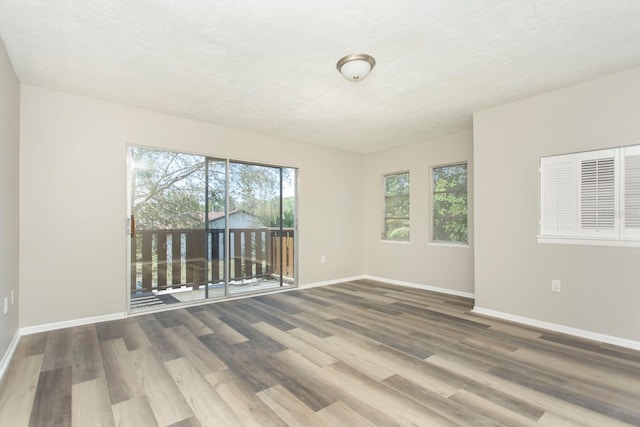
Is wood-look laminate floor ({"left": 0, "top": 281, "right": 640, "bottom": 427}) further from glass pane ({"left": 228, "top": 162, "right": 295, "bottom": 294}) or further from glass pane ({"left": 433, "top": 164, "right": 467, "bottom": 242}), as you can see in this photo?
glass pane ({"left": 433, "top": 164, "right": 467, "bottom": 242})

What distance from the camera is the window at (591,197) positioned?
115 inches

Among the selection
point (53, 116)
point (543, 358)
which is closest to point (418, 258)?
point (543, 358)

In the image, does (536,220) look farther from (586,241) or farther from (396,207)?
(396,207)

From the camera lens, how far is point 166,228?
13.6ft

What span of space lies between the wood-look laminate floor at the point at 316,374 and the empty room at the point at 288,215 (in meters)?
0.02

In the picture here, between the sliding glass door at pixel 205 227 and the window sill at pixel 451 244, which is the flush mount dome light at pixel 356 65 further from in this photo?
the window sill at pixel 451 244

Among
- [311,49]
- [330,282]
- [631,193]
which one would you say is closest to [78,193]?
[311,49]

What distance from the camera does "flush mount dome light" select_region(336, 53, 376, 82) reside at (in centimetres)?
261

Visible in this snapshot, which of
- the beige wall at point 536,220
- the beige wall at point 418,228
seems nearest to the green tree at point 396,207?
the beige wall at point 418,228

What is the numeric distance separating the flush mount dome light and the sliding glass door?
2498 millimetres

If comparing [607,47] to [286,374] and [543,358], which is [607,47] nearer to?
[543,358]

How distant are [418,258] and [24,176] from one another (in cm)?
527

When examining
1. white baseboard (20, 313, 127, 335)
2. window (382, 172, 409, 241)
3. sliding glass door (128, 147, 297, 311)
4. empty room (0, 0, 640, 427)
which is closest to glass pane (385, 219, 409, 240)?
window (382, 172, 409, 241)

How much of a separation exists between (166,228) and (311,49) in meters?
2.97
